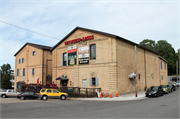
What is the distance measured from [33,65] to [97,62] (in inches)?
870

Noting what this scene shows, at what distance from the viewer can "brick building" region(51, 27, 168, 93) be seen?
989 inches

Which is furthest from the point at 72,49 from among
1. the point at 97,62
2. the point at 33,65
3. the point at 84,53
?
the point at 33,65

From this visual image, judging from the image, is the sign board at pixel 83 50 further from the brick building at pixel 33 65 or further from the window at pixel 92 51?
the brick building at pixel 33 65

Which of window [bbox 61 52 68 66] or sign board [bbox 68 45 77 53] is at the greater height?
sign board [bbox 68 45 77 53]

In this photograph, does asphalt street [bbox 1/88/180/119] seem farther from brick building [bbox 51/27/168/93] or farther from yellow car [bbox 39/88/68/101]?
brick building [bbox 51/27/168/93]

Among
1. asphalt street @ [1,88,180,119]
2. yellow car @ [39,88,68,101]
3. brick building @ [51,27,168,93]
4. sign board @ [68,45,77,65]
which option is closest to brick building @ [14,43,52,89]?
brick building @ [51,27,168,93]

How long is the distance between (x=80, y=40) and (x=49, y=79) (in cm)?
1622

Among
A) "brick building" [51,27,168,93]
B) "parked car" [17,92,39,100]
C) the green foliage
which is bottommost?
"parked car" [17,92,39,100]

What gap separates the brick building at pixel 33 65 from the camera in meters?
39.3

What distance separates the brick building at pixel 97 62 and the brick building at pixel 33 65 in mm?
6513

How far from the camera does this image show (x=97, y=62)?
26.7m

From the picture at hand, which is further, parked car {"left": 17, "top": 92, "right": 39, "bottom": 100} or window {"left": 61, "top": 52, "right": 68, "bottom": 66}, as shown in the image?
window {"left": 61, "top": 52, "right": 68, "bottom": 66}

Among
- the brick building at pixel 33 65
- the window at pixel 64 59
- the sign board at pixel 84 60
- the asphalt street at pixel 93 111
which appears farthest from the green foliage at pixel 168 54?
the asphalt street at pixel 93 111

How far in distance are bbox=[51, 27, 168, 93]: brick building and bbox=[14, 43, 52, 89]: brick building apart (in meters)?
6.51
